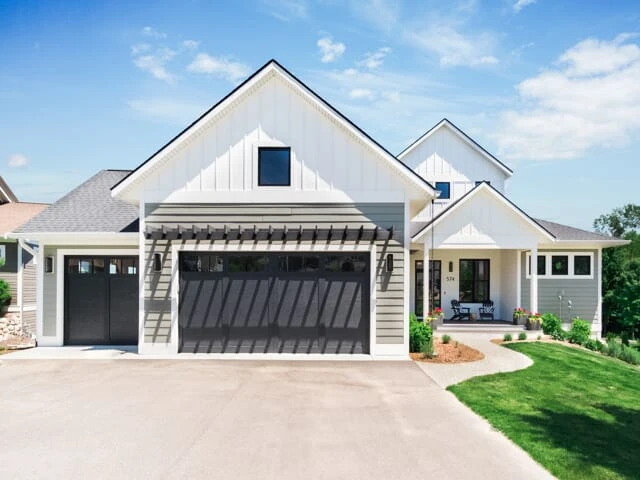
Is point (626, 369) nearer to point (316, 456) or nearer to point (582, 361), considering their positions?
point (582, 361)

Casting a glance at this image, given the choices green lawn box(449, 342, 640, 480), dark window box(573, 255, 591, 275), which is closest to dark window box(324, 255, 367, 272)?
green lawn box(449, 342, 640, 480)

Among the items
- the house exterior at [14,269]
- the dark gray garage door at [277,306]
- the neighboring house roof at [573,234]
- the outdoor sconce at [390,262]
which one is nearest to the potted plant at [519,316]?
the neighboring house roof at [573,234]

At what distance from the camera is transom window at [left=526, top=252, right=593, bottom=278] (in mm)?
17938

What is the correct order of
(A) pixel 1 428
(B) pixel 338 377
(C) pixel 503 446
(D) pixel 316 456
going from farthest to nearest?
1. (B) pixel 338 377
2. (A) pixel 1 428
3. (C) pixel 503 446
4. (D) pixel 316 456

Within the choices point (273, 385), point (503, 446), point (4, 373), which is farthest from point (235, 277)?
point (503, 446)

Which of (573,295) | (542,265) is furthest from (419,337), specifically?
(573,295)

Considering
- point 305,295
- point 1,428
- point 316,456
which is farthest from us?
point 305,295

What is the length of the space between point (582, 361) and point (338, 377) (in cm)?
712

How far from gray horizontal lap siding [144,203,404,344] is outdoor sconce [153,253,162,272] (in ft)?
0.33

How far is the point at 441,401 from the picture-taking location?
25.4ft

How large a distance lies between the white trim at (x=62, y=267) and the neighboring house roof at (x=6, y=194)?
40.3 ft

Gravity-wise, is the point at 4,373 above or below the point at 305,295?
below

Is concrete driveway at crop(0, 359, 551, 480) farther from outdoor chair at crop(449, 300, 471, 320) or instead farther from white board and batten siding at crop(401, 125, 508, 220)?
white board and batten siding at crop(401, 125, 508, 220)

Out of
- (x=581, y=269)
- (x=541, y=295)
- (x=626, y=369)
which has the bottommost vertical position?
(x=626, y=369)
